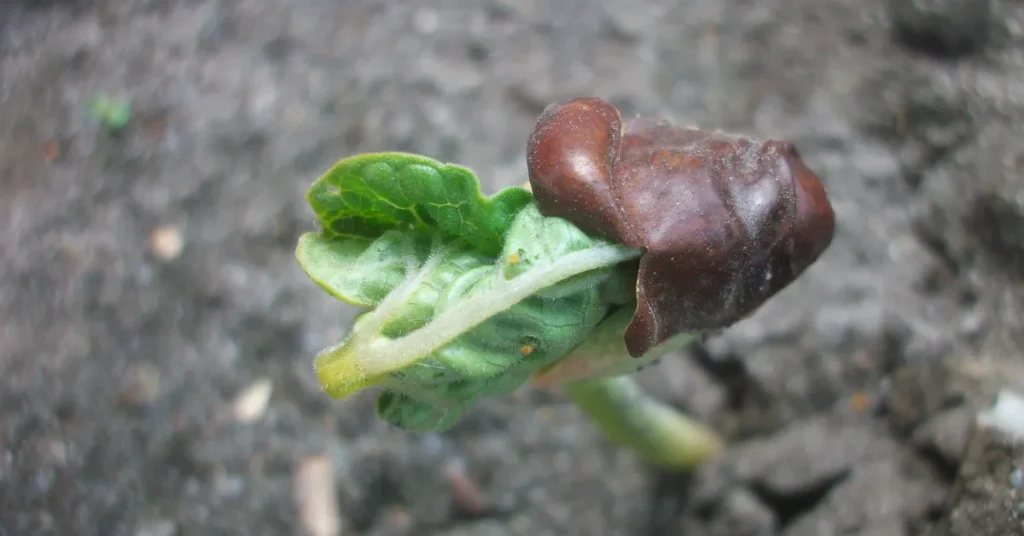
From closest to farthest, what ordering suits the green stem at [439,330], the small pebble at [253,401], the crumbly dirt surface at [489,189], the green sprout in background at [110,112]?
the green stem at [439,330]
the crumbly dirt surface at [489,189]
the small pebble at [253,401]
the green sprout in background at [110,112]

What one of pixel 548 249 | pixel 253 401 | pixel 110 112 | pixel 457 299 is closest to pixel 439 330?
pixel 457 299

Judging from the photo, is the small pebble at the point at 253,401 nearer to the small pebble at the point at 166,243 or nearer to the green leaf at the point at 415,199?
the small pebble at the point at 166,243

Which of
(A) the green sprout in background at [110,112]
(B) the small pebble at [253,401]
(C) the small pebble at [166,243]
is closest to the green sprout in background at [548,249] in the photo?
(B) the small pebble at [253,401]

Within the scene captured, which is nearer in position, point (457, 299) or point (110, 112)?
point (457, 299)

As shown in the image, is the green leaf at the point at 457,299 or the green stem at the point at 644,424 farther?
the green stem at the point at 644,424

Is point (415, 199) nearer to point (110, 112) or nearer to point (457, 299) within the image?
point (457, 299)

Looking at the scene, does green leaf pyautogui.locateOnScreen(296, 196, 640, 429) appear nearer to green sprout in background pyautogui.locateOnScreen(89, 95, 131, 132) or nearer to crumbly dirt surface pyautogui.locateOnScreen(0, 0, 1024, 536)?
crumbly dirt surface pyautogui.locateOnScreen(0, 0, 1024, 536)

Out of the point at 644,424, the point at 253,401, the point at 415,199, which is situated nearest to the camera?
the point at 415,199
